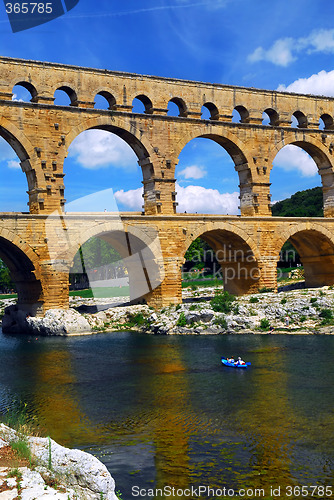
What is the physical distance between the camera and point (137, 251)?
35.8 m

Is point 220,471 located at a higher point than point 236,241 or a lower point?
lower

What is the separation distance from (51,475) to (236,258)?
3198 centimetres

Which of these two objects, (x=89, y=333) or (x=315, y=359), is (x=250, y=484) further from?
(x=89, y=333)

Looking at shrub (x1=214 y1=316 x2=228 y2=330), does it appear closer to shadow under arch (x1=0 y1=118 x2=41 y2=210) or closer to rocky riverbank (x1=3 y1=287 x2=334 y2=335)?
rocky riverbank (x1=3 y1=287 x2=334 y2=335)

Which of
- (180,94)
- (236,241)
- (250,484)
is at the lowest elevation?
(250,484)

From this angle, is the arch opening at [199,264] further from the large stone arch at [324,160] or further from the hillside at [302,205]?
the large stone arch at [324,160]

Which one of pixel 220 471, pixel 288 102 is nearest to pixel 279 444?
pixel 220 471

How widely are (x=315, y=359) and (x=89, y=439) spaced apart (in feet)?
38.4

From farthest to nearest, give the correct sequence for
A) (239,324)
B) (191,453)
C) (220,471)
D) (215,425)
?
(239,324), (215,425), (191,453), (220,471)

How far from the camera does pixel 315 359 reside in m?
21.4

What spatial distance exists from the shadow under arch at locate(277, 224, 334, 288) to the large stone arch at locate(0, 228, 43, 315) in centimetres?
1925

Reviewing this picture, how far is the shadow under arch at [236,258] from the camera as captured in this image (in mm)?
37219

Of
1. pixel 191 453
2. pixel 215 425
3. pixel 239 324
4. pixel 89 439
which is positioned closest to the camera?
pixel 191 453

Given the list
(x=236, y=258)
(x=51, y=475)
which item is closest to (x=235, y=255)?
(x=236, y=258)
